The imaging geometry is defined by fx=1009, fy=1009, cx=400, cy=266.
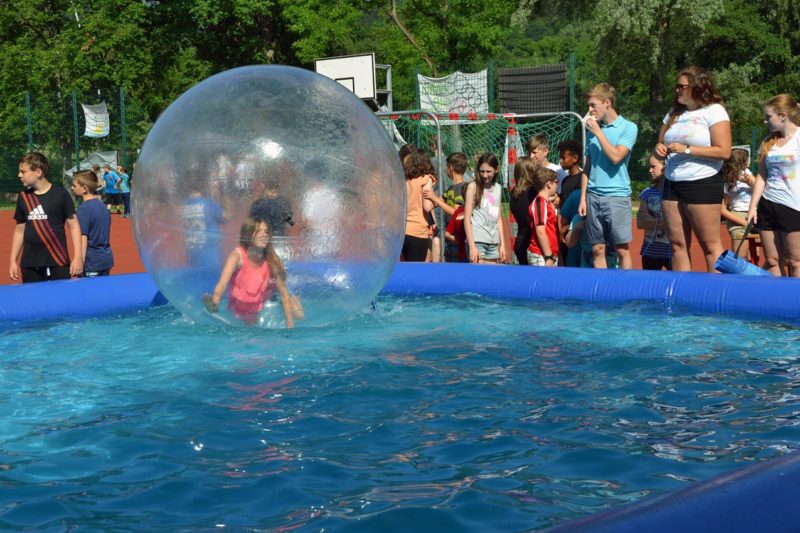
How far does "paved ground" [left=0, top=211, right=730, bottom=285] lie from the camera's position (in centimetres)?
1235

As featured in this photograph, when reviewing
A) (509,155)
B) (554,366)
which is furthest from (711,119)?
(509,155)

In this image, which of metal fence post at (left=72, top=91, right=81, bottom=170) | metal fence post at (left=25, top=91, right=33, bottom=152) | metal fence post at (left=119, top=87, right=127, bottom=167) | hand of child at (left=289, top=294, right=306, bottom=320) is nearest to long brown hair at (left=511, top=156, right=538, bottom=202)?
hand of child at (left=289, top=294, right=306, bottom=320)

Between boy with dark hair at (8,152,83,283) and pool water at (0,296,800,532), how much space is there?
1147mm

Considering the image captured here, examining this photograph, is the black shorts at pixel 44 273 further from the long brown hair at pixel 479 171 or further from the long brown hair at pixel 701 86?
the long brown hair at pixel 701 86

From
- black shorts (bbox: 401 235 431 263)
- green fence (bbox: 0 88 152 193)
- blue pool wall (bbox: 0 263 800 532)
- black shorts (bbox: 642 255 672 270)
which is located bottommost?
blue pool wall (bbox: 0 263 800 532)

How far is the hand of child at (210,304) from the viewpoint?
5.68 metres

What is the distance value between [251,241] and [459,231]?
4.07 metres

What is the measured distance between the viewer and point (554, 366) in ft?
17.8

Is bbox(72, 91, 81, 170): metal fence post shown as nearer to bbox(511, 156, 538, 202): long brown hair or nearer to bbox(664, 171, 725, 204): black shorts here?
bbox(511, 156, 538, 202): long brown hair

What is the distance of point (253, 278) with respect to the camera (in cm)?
546

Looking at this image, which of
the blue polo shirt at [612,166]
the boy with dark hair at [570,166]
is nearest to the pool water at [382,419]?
the blue polo shirt at [612,166]

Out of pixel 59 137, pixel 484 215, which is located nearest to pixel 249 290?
pixel 484 215

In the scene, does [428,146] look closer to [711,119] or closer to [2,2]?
[711,119]

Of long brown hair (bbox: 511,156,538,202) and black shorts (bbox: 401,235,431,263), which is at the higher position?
long brown hair (bbox: 511,156,538,202)
